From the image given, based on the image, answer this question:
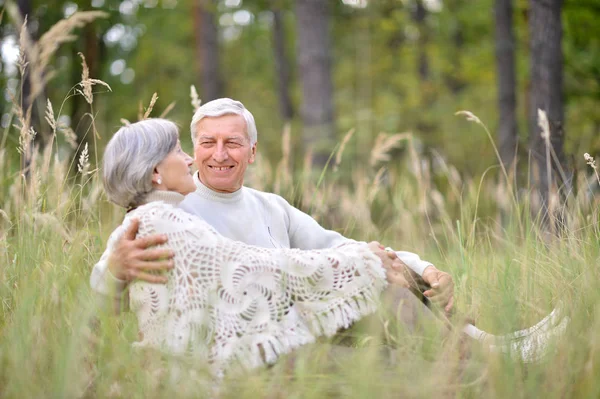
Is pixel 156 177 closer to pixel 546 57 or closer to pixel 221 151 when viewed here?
pixel 221 151

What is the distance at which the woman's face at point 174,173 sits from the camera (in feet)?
7.64

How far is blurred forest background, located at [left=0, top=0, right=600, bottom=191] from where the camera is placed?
6926 millimetres

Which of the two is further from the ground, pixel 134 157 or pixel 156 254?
pixel 134 157

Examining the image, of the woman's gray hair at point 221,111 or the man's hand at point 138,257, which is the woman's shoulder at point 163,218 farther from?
the woman's gray hair at point 221,111

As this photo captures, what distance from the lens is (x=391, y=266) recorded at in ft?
8.20

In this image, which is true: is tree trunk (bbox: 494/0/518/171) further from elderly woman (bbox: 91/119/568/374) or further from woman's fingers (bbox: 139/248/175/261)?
woman's fingers (bbox: 139/248/175/261)

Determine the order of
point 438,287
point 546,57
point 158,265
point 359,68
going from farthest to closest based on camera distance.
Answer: point 359,68, point 546,57, point 438,287, point 158,265

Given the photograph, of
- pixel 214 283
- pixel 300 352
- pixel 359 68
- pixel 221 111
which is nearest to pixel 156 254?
pixel 214 283

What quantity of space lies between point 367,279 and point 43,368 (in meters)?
1.11

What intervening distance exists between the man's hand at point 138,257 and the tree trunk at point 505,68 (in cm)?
780

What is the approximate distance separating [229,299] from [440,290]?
0.92 metres

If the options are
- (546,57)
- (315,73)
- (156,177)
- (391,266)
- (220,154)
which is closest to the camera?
(156,177)

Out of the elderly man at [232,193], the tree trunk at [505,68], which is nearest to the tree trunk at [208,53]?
the tree trunk at [505,68]

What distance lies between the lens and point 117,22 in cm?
948
